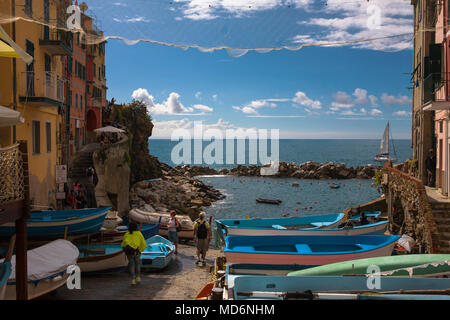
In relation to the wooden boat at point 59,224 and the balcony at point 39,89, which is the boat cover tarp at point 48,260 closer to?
the wooden boat at point 59,224

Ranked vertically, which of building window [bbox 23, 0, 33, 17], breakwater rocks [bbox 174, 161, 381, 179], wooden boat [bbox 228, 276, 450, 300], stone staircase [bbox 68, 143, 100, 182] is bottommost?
breakwater rocks [bbox 174, 161, 381, 179]

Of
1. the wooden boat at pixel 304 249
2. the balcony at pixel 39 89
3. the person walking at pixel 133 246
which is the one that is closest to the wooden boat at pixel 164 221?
the balcony at pixel 39 89

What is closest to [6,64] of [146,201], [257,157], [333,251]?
[333,251]

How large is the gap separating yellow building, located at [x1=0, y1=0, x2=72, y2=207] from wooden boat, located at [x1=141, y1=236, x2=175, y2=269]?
6.18m

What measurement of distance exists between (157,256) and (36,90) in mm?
9676

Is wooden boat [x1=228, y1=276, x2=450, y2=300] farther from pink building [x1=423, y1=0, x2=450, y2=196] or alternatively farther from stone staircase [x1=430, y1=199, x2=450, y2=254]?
pink building [x1=423, y1=0, x2=450, y2=196]

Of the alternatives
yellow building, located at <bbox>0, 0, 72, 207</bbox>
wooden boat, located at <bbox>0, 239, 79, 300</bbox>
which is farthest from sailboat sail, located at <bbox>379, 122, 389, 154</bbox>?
wooden boat, located at <bbox>0, 239, 79, 300</bbox>

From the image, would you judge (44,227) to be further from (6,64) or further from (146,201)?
(146,201)

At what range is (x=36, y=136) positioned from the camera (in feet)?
59.4

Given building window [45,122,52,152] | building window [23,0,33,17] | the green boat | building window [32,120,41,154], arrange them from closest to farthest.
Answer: the green boat, building window [23,0,33,17], building window [32,120,41,154], building window [45,122,52,152]

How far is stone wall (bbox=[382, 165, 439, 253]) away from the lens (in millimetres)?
12953

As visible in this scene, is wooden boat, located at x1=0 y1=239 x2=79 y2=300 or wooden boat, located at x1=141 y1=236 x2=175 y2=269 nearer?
wooden boat, located at x1=0 y1=239 x2=79 y2=300

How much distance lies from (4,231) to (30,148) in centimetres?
504
